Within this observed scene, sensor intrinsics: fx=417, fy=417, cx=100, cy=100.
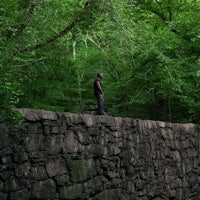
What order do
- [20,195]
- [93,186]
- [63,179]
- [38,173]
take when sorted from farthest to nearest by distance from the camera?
[93,186], [63,179], [38,173], [20,195]

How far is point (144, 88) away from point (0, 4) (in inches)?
345

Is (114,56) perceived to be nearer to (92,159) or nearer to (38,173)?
(92,159)

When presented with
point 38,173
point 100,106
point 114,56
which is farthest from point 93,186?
point 114,56

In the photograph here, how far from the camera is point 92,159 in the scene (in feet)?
23.7

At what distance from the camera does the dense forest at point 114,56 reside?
7523 mm

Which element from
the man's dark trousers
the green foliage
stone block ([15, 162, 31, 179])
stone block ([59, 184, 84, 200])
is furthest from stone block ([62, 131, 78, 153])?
the man's dark trousers

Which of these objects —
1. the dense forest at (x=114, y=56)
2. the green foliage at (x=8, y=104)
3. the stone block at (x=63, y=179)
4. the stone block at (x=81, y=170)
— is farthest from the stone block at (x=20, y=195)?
the dense forest at (x=114, y=56)

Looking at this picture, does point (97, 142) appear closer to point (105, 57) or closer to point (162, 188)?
point (162, 188)

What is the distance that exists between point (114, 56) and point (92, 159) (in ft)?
26.1

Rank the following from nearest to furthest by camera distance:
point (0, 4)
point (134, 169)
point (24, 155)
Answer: point (24, 155) < point (0, 4) < point (134, 169)

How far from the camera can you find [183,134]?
37.2 feet

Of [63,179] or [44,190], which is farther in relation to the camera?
[63,179]

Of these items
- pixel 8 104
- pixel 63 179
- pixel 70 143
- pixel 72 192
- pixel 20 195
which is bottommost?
pixel 72 192

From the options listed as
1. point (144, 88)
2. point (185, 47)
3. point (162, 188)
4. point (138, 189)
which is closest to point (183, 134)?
point (162, 188)
